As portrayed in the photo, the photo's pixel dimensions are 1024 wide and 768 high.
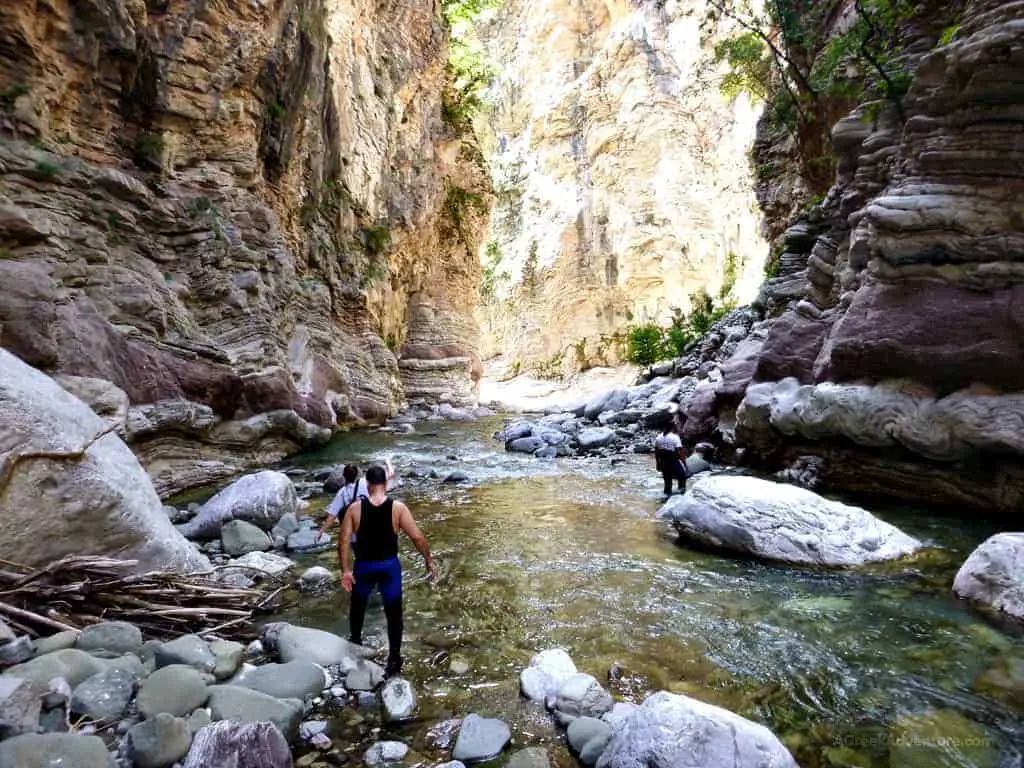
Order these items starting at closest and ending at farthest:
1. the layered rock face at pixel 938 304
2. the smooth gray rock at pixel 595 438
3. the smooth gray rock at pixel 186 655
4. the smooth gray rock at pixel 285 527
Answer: the smooth gray rock at pixel 186 655
the layered rock face at pixel 938 304
the smooth gray rock at pixel 285 527
the smooth gray rock at pixel 595 438

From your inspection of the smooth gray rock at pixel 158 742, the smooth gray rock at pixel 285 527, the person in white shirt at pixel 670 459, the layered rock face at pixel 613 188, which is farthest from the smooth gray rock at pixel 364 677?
the layered rock face at pixel 613 188

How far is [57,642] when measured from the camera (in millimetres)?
3361

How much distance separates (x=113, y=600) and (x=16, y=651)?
0.93 meters

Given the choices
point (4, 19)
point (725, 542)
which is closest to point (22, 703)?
point (725, 542)

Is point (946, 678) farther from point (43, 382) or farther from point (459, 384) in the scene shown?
point (459, 384)

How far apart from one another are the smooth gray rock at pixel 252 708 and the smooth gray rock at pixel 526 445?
10.8 m

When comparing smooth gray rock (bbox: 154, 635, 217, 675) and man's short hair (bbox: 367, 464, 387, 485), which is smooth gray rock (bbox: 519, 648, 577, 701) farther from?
smooth gray rock (bbox: 154, 635, 217, 675)

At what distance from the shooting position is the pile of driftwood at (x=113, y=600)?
3676 millimetres

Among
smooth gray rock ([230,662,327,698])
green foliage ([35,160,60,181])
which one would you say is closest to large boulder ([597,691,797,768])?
smooth gray rock ([230,662,327,698])

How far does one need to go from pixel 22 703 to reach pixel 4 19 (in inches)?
420

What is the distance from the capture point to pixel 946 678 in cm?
367

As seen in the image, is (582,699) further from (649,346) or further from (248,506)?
(649,346)

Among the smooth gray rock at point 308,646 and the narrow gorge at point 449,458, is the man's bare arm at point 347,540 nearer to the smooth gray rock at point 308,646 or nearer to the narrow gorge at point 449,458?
the narrow gorge at point 449,458

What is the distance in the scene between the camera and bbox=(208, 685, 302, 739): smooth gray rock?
9.86 feet
